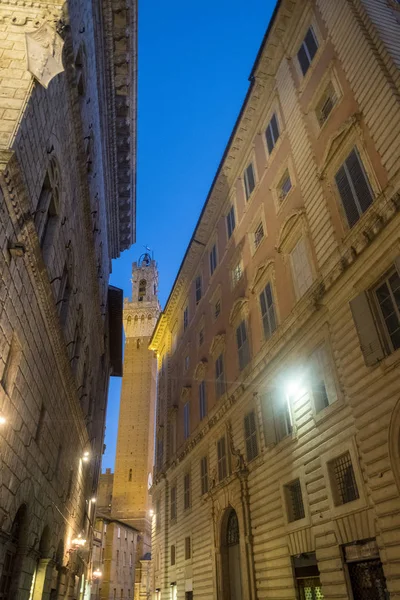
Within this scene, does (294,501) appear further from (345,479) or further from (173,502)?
(173,502)

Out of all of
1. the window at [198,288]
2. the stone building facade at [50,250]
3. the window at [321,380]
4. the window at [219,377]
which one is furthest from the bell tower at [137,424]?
the window at [321,380]

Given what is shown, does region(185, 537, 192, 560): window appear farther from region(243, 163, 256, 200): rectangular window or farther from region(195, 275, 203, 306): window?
region(243, 163, 256, 200): rectangular window

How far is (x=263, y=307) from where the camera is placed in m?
17.1

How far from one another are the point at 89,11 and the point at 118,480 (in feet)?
189

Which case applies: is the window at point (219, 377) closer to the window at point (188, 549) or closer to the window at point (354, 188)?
the window at point (188, 549)

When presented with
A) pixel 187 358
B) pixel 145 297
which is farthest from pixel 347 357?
pixel 145 297

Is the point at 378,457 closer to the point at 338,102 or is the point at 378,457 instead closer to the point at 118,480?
the point at 338,102

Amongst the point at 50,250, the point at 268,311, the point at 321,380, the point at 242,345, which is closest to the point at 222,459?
the point at 242,345

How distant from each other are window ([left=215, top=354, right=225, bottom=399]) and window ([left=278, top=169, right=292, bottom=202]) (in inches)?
324

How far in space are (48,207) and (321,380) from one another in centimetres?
924

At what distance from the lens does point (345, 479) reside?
427 inches

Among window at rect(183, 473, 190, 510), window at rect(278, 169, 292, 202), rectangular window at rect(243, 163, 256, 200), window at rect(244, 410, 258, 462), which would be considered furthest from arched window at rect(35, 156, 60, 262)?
window at rect(183, 473, 190, 510)

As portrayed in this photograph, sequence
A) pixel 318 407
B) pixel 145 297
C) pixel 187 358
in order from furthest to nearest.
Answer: pixel 145 297, pixel 187 358, pixel 318 407

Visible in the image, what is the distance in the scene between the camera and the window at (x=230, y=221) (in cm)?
2302
